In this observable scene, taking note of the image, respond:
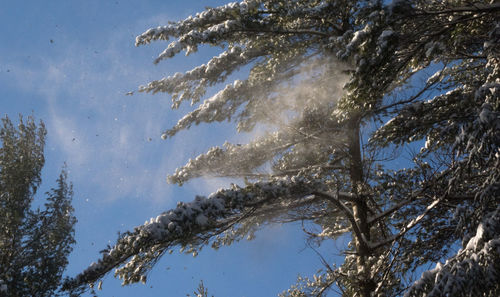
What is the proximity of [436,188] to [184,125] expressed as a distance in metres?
6.65

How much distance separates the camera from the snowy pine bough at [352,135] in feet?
16.8

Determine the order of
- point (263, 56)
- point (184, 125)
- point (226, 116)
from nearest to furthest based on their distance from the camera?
point (263, 56) → point (226, 116) → point (184, 125)

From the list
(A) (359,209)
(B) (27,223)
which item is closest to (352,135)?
(A) (359,209)

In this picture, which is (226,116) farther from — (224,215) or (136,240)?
(136,240)

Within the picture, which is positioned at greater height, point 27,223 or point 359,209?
point 27,223

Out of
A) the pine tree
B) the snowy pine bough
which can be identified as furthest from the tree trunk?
the pine tree

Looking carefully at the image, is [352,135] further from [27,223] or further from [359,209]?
[27,223]

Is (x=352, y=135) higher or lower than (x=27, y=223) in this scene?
lower

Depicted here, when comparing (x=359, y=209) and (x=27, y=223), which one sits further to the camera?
(x=27, y=223)

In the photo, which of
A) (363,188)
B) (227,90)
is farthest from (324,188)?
(227,90)

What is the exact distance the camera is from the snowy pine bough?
5.12m

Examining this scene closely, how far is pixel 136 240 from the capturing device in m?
5.36

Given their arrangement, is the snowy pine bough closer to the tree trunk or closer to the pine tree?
the tree trunk

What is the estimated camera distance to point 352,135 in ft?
28.5
